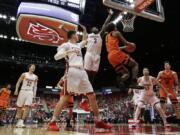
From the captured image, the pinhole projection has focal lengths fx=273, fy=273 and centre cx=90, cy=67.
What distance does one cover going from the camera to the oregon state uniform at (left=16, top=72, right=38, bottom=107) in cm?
839

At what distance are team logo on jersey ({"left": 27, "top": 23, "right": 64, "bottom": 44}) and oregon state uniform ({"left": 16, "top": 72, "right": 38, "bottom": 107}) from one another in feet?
10.7

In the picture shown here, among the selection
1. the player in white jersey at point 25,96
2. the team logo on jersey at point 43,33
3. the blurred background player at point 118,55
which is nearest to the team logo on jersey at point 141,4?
the team logo on jersey at point 43,33

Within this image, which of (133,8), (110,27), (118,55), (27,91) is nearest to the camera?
(110,27)

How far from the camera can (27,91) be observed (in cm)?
852

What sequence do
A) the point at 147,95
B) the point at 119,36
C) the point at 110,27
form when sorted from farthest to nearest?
the point at 147,95, the point at 110,27, the point at 119,36

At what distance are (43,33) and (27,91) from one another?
4.06 m

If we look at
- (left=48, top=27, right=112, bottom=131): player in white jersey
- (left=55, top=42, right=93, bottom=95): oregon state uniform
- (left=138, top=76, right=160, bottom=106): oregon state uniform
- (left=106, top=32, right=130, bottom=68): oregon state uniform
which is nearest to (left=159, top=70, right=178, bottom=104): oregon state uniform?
(left=138, top=76, right=160, bottom=106): oregon state uniform

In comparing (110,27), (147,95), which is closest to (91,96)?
(110,27)

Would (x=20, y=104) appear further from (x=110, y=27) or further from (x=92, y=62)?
(x=110, y=27)

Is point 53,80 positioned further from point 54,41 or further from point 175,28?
point 54,41

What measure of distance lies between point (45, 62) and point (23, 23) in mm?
19979

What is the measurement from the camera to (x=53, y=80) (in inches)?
1515

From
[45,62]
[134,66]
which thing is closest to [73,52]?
[134,66]

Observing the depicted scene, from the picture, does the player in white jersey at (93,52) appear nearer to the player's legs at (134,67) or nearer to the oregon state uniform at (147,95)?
the player's legs at (134,67)
